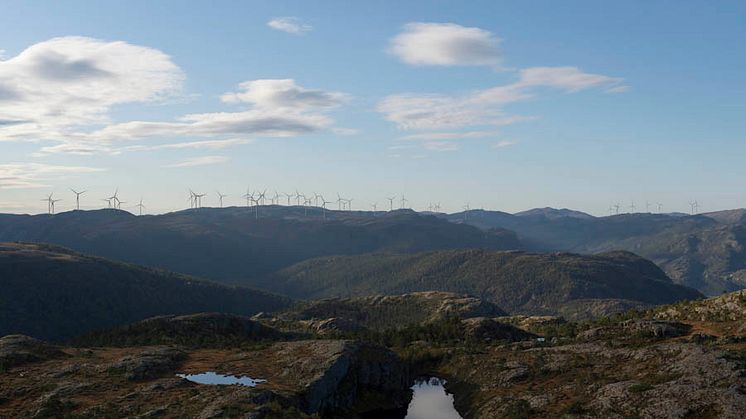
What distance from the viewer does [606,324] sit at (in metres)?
138

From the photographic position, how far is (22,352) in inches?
4294

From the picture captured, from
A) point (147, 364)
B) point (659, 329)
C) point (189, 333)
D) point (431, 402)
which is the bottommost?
point (431, 402)

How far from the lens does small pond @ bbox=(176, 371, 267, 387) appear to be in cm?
9369

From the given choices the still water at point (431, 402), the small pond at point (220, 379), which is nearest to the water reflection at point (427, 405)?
the still water at point (431, 402)

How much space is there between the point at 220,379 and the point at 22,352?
142ft

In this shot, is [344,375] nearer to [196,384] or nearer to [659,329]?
[196,384]

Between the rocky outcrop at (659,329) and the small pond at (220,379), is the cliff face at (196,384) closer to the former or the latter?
the small pond at (220,379)

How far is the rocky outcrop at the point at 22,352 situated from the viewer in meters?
105

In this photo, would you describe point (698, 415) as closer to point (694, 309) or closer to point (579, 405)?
point (579, 405)

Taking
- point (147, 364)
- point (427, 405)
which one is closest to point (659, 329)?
point (427, 405)

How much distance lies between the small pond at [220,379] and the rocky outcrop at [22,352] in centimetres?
3249

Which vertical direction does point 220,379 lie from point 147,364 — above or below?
below

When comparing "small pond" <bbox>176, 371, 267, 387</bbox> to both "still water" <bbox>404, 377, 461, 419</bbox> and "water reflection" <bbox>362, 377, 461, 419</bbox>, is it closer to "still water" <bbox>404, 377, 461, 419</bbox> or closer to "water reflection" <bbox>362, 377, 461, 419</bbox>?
"water reflection" <bbox>362, 377, 461, 419</bbox>

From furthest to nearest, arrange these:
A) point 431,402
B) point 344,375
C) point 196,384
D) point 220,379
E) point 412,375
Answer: point 412,375 < point 431,402 < point 344,375 < point 220,379 < point 196,384
